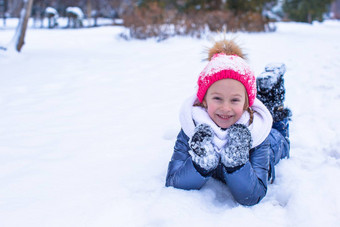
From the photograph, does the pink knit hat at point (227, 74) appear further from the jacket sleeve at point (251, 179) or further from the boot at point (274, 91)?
the boot at point (274, 91)

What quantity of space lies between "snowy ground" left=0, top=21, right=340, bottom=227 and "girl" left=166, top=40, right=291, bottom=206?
12 cm

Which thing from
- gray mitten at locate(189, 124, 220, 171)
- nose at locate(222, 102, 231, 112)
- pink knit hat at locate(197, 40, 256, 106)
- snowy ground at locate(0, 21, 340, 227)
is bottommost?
snowy ground at locate(0, 21, 340, 227)

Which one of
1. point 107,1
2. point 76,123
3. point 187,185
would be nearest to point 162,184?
point 187,185

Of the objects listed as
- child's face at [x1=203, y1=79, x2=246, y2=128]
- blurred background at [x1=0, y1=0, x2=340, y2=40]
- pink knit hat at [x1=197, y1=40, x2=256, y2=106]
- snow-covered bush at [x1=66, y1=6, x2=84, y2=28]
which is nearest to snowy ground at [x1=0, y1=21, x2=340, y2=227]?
child's face at [x1=203, y1=79, x2=246, y2=128]

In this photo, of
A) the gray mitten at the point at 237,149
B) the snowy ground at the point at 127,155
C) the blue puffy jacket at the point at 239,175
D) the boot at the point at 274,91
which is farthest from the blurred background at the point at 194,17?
the gray mitten at the point at 237,149

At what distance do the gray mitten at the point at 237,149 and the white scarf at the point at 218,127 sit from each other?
0.08m

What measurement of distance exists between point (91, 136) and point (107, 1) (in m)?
27.7

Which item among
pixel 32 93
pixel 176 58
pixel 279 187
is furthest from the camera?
pixel 176 58

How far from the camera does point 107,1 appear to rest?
28141mm

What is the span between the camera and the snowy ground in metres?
1.61

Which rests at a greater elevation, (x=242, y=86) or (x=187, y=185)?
(x=242, y=86)

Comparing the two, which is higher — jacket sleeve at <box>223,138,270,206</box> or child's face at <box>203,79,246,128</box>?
child's face at <box>203,79,246,128</box>

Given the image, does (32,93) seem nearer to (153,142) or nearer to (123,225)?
(153,142)

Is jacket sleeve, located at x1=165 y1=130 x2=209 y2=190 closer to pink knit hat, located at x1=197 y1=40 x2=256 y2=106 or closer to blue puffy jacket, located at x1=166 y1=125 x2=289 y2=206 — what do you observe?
blue puffy jacket, located at x1=166 y1=125 x2=289 y2=206
